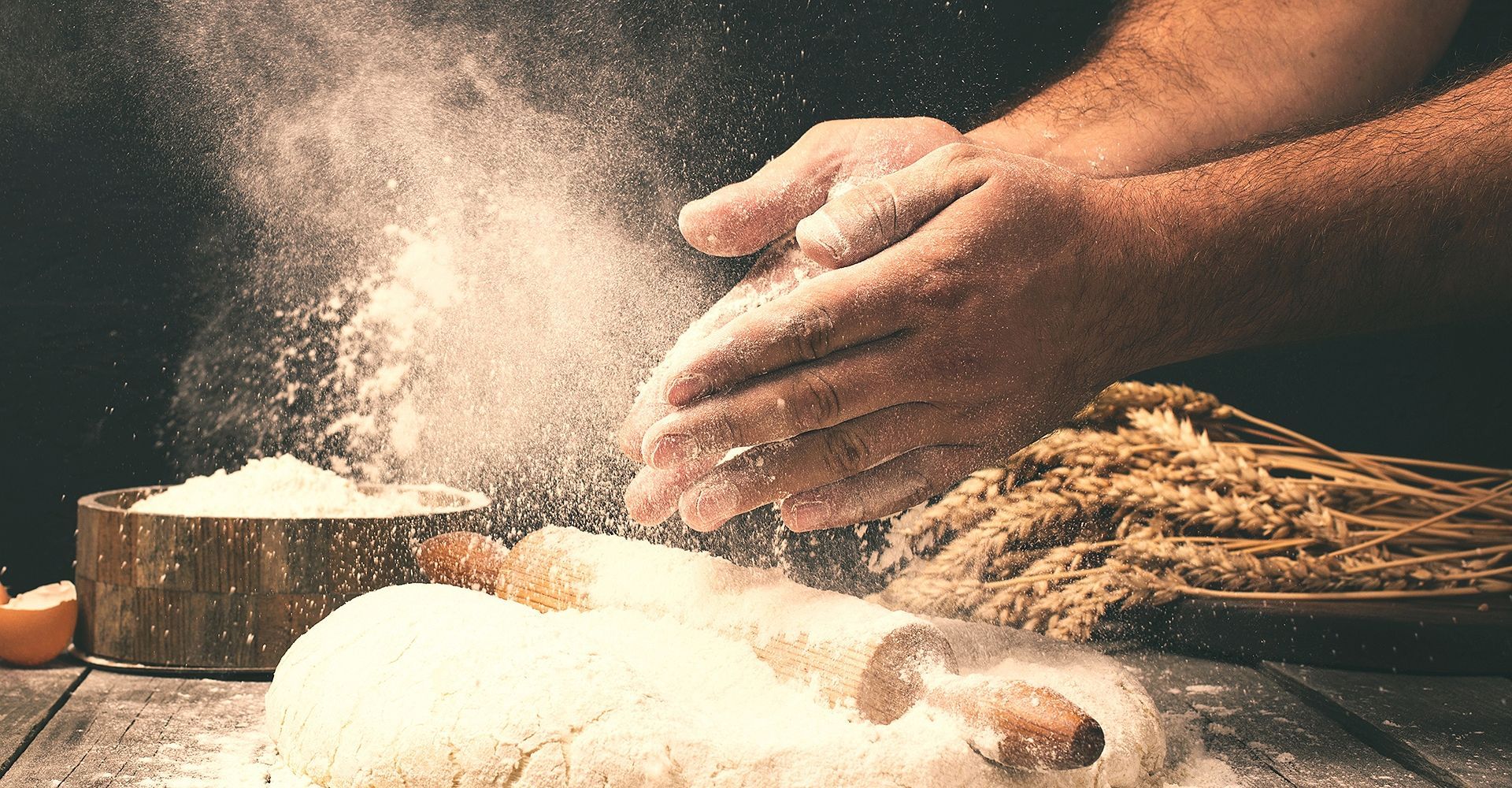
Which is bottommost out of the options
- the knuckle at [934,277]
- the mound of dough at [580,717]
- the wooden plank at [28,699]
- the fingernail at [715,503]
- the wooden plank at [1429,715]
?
the wooden plank at [1429,715]

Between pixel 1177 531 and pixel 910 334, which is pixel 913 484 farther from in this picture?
pixel 1177 531

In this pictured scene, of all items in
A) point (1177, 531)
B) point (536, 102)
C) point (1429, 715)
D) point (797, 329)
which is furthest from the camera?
point (536, 102)

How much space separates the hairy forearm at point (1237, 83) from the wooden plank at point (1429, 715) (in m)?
0.85

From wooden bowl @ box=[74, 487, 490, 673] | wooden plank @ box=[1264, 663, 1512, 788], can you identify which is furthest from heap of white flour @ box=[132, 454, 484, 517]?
wooden plank @ box=[1264, 663, 1512, 788]

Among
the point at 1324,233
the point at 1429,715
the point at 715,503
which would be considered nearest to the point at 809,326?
the point at 715,503

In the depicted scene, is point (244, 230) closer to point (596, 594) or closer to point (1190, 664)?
point (596, 594)

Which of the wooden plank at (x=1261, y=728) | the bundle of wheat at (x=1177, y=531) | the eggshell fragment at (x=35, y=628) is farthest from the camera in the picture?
the bundle of wheat at (x=1177, y=531)

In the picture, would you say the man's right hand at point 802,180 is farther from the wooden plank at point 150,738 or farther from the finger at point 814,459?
the wooden plank at point 150,738

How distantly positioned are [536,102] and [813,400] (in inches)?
46.4

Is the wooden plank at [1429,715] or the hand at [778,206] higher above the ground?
the hand at [778,206]

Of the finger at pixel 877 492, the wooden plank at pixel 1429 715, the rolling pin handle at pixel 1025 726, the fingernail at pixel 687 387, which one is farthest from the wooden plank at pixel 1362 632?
the fingernail at pixel 687 387

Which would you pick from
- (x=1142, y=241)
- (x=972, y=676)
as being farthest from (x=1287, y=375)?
(x=972, y=676)

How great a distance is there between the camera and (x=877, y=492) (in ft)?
4.01

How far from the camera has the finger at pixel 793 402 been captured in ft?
3.52
